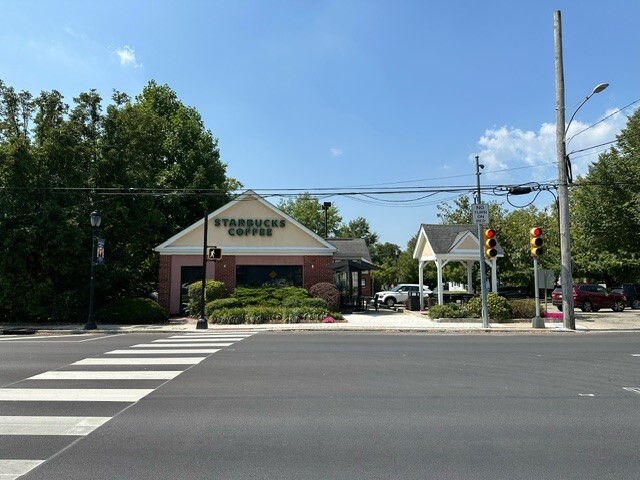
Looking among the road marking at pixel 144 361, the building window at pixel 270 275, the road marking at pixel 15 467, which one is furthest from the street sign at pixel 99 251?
the road marking at pixel 15 467

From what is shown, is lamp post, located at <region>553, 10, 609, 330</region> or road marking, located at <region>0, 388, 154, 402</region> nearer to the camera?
road marking, located at <region>0, 388, 154, 402</region>

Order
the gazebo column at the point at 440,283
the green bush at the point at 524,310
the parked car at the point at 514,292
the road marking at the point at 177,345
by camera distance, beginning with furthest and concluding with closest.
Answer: the parked car at the point at 514,292
the gazebo column at the point at 440,283
the green bush at the point at 524,310
the road marking at the point at 177,345

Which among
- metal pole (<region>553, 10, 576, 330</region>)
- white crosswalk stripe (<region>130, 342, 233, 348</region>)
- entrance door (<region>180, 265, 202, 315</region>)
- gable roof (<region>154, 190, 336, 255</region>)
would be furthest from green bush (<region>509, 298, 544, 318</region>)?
entrance door (<region>180, 265, 202, 315</region>)

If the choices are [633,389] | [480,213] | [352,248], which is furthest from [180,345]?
[352,248]

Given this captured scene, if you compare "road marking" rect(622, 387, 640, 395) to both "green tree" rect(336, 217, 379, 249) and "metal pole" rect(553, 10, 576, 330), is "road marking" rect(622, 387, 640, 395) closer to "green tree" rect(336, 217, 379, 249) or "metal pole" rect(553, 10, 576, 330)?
"metal pole" rect(553, 10, 576, 330)

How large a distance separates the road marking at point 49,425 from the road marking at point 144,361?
3953 millimetres

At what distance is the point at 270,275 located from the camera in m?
26.8

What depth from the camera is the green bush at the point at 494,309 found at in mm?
22234

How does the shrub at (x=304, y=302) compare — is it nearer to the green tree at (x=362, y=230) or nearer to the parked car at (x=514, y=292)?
the parked car at (x=514, y=292)

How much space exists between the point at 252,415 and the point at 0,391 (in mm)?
4370

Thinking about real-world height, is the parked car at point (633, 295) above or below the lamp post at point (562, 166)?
below

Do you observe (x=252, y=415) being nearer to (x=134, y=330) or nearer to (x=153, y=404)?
(x=153, y=404)

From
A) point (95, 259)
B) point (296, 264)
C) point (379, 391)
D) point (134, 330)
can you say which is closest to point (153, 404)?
point (379, 391)

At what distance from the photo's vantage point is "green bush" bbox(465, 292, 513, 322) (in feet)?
72.9
